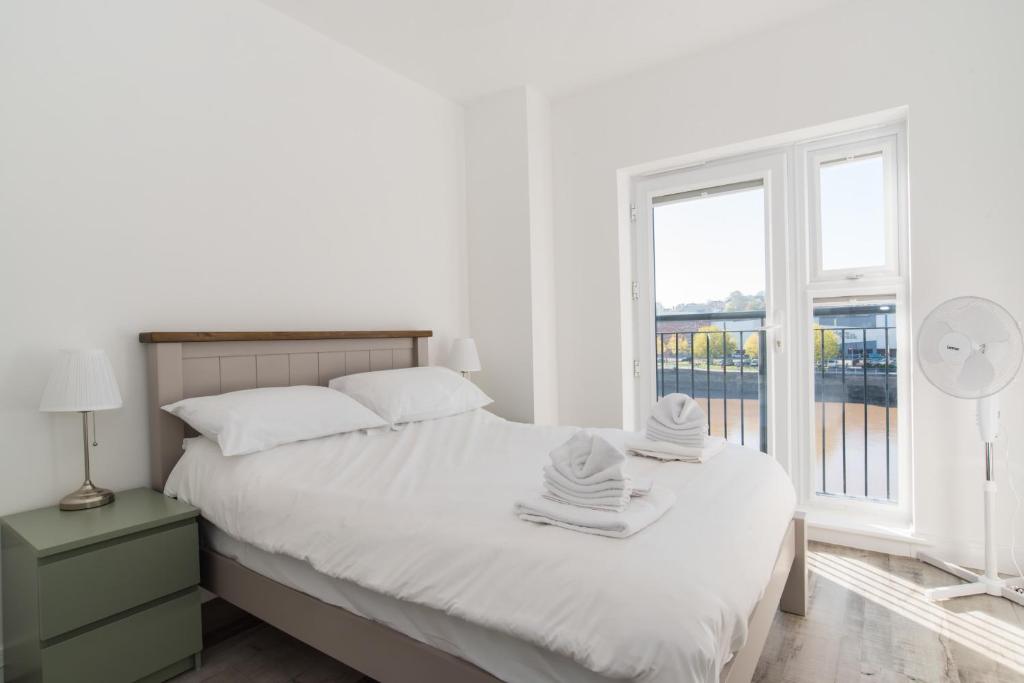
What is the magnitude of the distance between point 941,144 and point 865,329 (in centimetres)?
94

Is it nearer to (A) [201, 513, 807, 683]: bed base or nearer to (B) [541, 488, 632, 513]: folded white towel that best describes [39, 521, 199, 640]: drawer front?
(A) [201, 513, 807, 683]: bed base

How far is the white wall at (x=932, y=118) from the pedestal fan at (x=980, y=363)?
0.75ft

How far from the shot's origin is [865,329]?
2.85m

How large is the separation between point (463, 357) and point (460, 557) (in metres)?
2.13

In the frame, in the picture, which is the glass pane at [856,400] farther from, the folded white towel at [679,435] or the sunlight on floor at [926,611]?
the folded white towel at [679,435]

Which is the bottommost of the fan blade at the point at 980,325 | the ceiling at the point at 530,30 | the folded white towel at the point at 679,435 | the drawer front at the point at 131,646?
the drawer front at the point at 131,646

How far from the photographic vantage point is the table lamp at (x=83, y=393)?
1720 mm

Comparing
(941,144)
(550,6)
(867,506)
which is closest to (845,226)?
(941,144)

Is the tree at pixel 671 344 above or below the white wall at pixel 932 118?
below

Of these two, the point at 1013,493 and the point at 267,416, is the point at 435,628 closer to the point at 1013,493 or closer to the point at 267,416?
the point at 267,416

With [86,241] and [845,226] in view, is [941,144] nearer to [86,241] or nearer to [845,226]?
[845,226]

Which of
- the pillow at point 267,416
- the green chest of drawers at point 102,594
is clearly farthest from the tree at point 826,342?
the green chest of drawers at point 102,594

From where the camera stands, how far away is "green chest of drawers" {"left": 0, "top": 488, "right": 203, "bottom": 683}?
147 cm

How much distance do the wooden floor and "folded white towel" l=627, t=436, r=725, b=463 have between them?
0.69 metres
